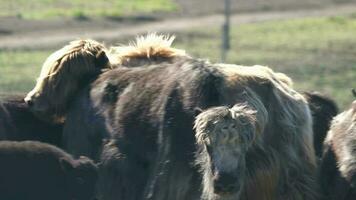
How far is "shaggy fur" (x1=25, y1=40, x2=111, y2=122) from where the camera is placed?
9883 mm

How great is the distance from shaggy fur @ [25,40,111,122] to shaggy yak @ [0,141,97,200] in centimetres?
118

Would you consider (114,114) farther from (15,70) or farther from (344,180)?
(15,70)

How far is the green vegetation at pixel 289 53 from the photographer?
848 inches

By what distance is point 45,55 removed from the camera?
27.1m

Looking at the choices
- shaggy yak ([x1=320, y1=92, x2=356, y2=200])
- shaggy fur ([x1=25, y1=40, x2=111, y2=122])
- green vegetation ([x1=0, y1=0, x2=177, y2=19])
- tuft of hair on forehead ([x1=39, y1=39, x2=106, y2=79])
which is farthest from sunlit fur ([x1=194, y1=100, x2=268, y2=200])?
green vegetation ([x1=0, y1=0, x2=177, y2=19])

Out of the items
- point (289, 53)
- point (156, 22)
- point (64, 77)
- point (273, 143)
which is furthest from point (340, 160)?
point (156, 22)

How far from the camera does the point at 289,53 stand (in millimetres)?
27438

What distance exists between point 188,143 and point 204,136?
1.60 feet

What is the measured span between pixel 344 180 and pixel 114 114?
6.63 ft

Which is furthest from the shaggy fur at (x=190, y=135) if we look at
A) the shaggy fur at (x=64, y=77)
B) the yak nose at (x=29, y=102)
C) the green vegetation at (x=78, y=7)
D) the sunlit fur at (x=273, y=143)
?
the green vegetation at (x=78, y=7)

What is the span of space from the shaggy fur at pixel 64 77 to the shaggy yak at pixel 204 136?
2.30 ft

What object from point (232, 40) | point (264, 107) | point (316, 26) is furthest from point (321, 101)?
point (316, 26)

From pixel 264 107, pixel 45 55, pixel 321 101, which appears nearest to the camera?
pixel 264 107

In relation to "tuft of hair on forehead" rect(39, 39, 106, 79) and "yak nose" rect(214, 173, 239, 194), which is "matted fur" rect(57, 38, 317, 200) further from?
"tuft of hair on forehead" rect(39, 39, 106, 79)
